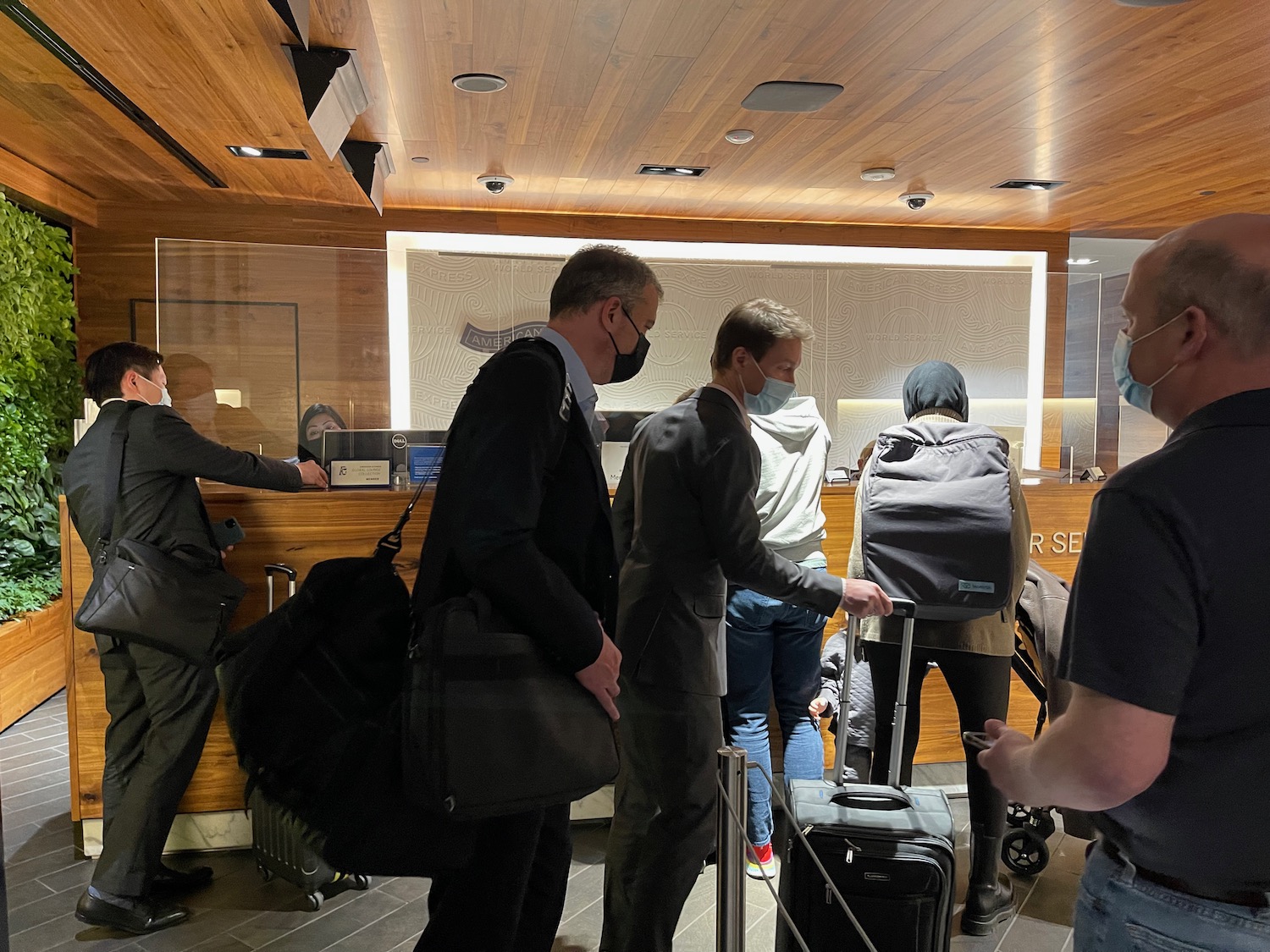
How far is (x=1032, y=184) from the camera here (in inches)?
185

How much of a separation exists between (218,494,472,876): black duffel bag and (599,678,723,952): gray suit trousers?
2.18 ft

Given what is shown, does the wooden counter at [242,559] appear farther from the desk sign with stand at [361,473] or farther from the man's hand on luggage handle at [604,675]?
the man's hand on luggage handle at [604,675]

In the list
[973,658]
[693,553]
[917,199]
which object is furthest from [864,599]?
[917,199]

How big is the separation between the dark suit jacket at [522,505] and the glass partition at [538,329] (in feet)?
7.11

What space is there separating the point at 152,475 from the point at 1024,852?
8.81 feet

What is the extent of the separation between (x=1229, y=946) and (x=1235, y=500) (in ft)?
1.47

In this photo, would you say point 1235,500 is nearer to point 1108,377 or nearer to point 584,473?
point 584,473

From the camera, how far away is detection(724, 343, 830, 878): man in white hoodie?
2.58 metres

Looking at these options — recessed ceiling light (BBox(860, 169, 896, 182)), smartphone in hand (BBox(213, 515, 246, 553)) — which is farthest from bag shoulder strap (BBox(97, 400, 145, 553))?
recessed ceiling light (BBox(860, 169, 896, 182))

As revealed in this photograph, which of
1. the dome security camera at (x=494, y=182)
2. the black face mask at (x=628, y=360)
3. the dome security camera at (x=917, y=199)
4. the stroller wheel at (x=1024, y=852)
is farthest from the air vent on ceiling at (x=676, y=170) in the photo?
the stroller wheel at (x=1024, y=852)

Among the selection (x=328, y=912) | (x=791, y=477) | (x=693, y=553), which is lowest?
Answer: (x=328, y=912)

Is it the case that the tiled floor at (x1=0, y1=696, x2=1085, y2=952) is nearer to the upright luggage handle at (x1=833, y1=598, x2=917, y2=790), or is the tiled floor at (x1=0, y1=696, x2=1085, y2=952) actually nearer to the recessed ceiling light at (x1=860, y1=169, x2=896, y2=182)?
the upright luggage handle at (x1=833, y1=598, x2=917, y2=790)

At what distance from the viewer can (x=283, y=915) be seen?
8.34ft

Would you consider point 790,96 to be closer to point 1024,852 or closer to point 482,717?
point 1024,852
